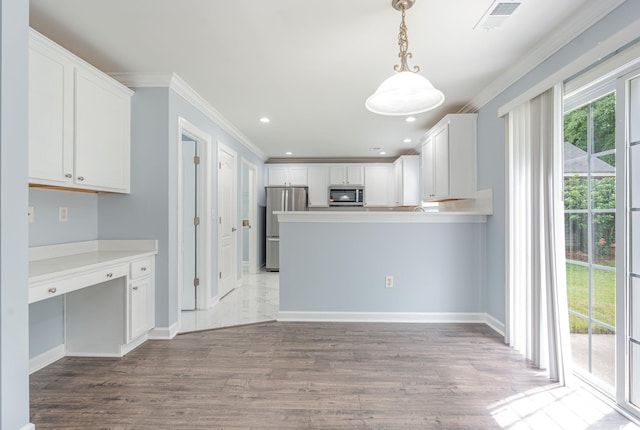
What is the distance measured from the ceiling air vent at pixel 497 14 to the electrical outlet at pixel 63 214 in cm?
340

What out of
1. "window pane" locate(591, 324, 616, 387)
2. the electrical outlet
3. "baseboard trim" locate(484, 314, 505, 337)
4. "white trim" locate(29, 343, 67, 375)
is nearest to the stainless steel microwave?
"baseboard trim" locate(484, 314, 505, 337)

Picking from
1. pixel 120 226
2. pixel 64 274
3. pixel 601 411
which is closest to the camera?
pixel 601 411

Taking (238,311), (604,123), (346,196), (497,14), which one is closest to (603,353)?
(604,123)

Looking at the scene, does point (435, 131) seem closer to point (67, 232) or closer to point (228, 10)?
point (228, 10)

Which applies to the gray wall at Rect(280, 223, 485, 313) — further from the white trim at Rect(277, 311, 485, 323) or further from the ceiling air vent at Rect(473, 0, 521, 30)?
the ceiling air vent at Rect(473, 0, 521, 30)

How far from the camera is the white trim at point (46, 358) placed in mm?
2349

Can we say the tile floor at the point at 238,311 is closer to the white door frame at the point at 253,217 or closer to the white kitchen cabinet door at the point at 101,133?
the white door frame at the point at 253,217

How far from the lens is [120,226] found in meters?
2.96

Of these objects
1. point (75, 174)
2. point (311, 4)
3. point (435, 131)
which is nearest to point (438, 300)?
point (435, 131)

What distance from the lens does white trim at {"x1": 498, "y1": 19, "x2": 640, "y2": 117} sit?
5.40ft

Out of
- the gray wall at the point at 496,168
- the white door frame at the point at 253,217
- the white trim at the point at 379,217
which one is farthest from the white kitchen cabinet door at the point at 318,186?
the gray wall at the point at 496,168

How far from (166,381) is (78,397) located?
509mm

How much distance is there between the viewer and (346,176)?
6676 mm

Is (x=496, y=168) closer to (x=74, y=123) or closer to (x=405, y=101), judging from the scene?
(x=405, y=101)
